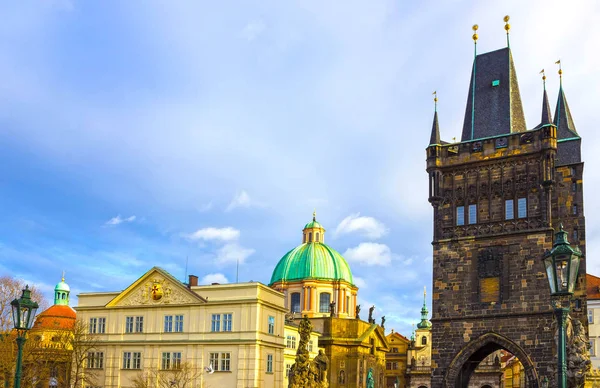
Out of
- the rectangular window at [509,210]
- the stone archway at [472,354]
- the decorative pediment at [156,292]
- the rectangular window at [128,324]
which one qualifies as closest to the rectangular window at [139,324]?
the rectangular window at [128,324]

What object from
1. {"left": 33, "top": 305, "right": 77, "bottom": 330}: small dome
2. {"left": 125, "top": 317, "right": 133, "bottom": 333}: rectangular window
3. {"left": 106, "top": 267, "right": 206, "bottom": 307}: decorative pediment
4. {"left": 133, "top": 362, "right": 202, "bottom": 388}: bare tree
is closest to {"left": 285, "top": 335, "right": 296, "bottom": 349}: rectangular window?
{"left": 106, "top": 267, "right": 206, "bottom": 307}: decorative pediment

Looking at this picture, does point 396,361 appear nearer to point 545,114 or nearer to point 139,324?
point 139,324

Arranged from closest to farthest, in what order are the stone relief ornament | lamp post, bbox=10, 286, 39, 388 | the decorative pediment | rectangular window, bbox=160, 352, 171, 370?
lamp post, bbox=10, 286, 39, 388, rectangular window, bbox=160, 352, 171, 370, the decorative pediment, the stone relief ornament

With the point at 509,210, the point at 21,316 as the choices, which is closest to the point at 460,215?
the point at 509,210

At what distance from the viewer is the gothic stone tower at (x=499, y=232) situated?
146ft

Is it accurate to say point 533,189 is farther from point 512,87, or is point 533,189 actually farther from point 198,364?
point 198,364

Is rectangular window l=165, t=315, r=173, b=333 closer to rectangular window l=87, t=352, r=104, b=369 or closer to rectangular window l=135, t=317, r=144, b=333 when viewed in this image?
rectangular window l=135, t=317, r=144, b=333

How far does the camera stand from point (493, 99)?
51562 mm

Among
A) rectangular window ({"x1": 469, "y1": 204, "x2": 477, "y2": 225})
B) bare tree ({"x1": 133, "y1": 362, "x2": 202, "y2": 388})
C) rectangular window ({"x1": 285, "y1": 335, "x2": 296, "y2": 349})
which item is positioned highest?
rectangular window ({"x1": 469, "y1": 204, "x2": 477, "y2": 225})

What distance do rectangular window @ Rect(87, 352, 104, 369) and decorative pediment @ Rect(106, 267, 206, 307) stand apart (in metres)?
4.01

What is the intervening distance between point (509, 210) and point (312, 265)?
3440 centimetres

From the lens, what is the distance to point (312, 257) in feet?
258

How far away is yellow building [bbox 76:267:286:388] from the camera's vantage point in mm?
49938

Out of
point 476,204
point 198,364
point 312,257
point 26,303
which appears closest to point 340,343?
point 312,257
